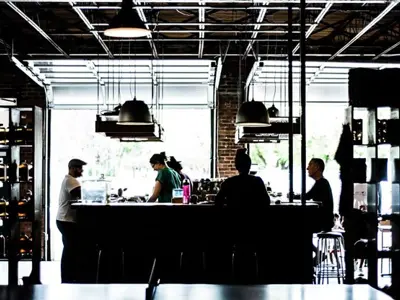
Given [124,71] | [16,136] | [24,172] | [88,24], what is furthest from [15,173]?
[124,71]

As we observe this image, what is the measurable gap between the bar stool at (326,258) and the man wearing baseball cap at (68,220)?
10.8 feet

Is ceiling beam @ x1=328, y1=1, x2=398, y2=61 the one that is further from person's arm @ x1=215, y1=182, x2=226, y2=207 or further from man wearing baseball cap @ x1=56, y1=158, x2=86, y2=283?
man wearing baseball cap @ x1=56, y1=158, x2=86, y2=283

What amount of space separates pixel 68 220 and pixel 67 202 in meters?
0.22

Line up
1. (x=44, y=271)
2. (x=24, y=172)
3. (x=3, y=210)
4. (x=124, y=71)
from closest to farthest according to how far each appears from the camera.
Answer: (x=24, y=172), (x=3, y=210), (x=44, y=271), (x=124, y=71)

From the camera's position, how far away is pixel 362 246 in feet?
26.1

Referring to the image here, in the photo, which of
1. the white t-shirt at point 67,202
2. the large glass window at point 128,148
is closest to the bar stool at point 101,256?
the white t-shirt at point 67,202

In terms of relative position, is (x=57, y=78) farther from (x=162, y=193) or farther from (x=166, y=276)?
(x=166, y=276)

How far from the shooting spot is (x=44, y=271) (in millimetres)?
11914

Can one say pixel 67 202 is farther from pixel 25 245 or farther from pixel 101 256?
pixel 25 245

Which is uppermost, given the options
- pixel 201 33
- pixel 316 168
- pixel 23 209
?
pixel 201 33

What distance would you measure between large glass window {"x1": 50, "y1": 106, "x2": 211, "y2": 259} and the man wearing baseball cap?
5.87 meters

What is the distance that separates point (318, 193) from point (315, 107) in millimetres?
6227

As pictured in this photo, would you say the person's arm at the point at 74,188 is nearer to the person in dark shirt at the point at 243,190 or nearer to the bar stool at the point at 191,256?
the bar stool at the point at 191,256

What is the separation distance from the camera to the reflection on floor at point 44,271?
10430 millimetres
